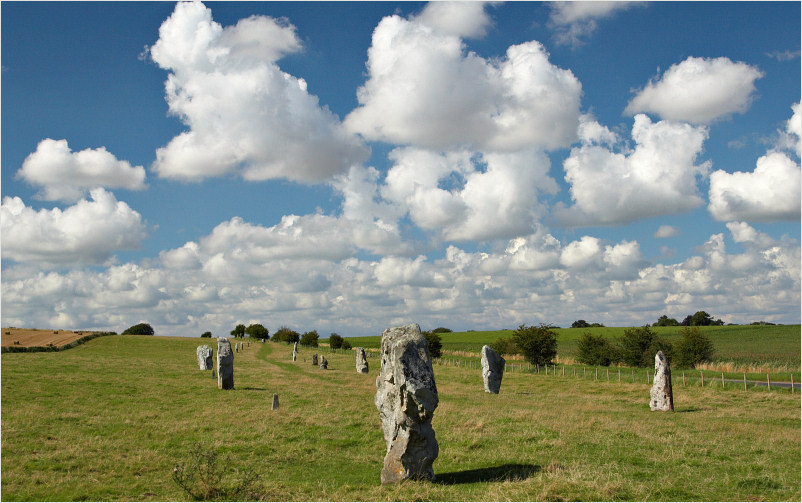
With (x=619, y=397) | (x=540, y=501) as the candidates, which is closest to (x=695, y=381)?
(x=619, y=397)

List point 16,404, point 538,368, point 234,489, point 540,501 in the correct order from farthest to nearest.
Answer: point 538,368, point 16,404, point 234,489, point 540,501

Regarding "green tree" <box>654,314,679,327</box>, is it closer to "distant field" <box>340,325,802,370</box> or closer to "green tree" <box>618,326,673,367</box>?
"distant field" <box>340,325,802,370</box>

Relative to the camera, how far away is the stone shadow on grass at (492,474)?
44.2 ft

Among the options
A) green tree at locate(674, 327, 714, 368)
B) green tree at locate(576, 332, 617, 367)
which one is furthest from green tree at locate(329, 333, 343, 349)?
green tree at locate(674, 327, 714, 368)

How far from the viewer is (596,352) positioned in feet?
222

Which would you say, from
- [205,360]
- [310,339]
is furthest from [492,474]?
[310,339]

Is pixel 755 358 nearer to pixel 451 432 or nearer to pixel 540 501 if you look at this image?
pixel 451 432

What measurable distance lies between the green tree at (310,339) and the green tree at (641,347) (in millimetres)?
70072

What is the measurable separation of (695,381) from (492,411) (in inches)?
925

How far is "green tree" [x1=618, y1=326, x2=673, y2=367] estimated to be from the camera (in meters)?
62.9

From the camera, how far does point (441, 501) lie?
1170 centimetres

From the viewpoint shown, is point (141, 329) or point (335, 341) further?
point (141, 329)

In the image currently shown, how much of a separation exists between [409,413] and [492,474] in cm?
282

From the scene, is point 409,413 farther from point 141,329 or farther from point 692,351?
point 141,329
